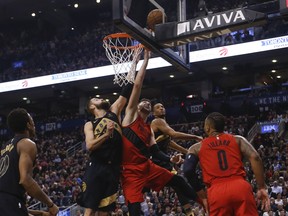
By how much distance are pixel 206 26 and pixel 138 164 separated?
2251mm

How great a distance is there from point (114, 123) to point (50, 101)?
2907cm

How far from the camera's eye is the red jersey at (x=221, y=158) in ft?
18.8

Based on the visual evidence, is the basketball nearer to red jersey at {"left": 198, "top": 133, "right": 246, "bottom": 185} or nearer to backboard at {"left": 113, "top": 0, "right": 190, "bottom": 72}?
backboard at {"left": 113, "top": 0, "right": 190, "bottom": 72}

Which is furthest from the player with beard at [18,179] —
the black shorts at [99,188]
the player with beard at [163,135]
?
the player with beard at [163,135]

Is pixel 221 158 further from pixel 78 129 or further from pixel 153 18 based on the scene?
pixel 78 129

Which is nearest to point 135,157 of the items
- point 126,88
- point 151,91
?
point 126,88

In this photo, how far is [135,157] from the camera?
23.2 feet

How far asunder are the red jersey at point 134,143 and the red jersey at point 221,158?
4.46ft

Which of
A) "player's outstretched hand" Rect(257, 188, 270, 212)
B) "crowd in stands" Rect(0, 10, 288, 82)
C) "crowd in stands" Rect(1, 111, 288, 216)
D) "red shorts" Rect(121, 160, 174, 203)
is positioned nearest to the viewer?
"player's outstretched hand" Rect(257, 188, 270, 212)

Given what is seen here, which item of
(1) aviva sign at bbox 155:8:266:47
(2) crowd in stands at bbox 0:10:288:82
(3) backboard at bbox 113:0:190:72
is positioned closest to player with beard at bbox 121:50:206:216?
(3) backboard at bbox 113:0:190:72

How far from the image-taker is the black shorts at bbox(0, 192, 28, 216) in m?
5.04

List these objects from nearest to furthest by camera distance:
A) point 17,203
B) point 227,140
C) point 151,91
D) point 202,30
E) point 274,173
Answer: point 17,203
point 227,140
point 202,30
point 274,173
point 151,91

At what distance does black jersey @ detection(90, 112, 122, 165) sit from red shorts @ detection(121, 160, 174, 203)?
23 cm

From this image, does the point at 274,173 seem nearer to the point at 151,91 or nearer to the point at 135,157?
the point at 135,157
